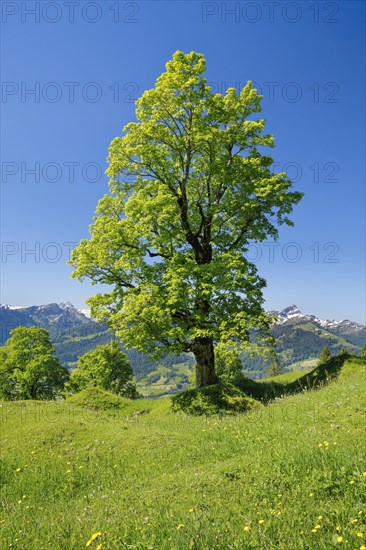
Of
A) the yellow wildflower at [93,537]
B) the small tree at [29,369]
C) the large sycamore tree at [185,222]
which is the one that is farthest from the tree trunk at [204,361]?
the small tree at [29,369]

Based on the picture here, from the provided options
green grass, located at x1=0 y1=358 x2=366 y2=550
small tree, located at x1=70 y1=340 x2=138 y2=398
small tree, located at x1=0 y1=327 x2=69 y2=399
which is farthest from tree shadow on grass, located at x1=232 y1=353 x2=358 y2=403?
small tree, located at x1=70 y1=340 x2=138 y2=398

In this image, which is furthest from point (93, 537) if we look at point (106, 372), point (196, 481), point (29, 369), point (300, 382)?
point (106, 372)

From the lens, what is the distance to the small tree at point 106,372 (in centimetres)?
5994

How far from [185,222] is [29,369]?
37.7 meters

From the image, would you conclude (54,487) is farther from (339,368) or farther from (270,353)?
(339,368)

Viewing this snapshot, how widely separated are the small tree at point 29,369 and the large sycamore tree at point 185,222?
106 ft

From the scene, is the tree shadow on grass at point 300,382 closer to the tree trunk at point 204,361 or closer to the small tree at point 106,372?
the tree trunk at point 204,361

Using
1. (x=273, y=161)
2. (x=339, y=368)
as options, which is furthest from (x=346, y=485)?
(x=273, y=161)

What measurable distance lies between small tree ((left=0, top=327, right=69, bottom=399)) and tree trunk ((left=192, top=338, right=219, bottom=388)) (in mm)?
34332

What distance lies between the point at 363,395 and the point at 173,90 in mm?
20011

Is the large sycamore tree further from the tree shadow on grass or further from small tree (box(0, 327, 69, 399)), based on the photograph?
small tree (box(0, 327, 69, 399))

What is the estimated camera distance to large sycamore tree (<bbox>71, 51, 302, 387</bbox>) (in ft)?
68.0

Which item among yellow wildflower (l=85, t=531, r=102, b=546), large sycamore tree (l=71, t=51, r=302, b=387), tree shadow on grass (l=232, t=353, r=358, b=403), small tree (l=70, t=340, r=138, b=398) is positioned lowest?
small tree (l=70, t=340, r=138, b=398)

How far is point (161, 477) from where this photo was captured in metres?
9.25
